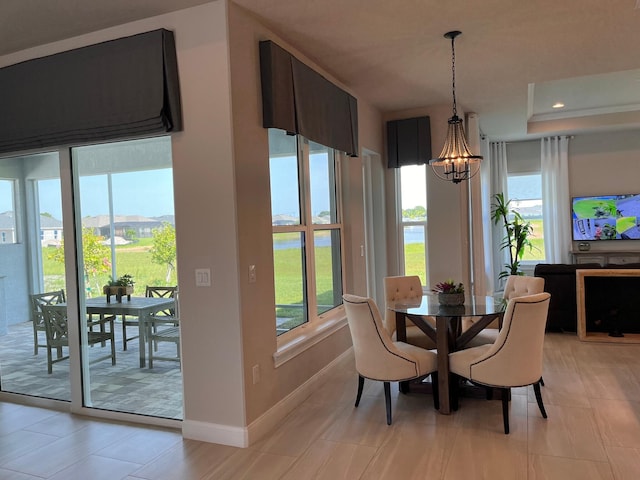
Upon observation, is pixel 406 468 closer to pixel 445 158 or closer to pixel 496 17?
pixel 445 158

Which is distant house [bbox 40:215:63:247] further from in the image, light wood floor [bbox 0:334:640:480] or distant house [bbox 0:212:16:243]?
light wood floor [bbox 0:334:640:480]

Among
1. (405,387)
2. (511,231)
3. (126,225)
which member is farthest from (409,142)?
(126,225)

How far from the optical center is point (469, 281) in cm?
590

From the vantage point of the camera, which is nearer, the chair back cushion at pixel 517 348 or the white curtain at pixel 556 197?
the chair back cushion at pixel 517 348

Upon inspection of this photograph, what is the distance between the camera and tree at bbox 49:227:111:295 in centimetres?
358

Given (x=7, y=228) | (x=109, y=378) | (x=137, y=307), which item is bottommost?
(x=109, y=378)

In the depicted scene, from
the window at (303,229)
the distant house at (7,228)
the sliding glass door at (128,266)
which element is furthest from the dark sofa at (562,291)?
the distant house at (7,228)

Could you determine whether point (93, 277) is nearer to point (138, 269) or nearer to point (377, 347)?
point (138, 269)

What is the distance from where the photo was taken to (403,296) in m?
4.43

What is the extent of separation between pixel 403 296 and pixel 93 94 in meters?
3.08

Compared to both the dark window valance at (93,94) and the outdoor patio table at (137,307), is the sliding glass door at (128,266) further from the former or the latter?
the dark window valance at (93,94)

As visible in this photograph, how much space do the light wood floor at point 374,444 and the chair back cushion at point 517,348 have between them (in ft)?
1.18

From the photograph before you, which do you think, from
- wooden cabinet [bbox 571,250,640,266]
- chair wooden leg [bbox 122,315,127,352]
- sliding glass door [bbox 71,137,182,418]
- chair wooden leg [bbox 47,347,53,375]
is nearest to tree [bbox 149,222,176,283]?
sliding glass door [bbox 71,137,182,418]

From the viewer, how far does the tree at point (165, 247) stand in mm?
3320
